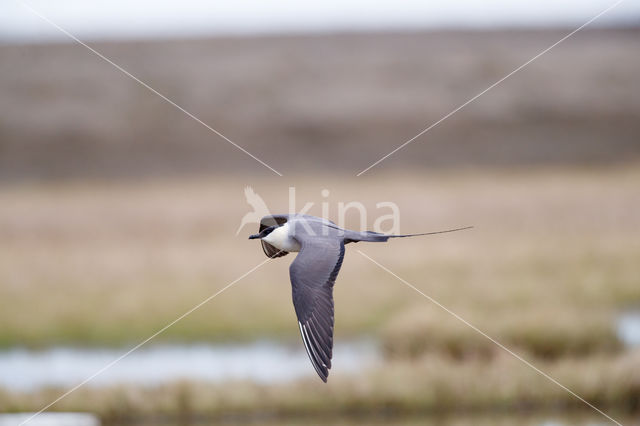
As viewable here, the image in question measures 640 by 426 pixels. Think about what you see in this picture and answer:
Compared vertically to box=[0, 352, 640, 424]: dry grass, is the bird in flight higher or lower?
higher

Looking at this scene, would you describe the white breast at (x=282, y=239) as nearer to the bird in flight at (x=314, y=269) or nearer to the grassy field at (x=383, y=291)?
the bird in flight at (x=314, y=269)

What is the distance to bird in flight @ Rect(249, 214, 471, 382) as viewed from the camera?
25.2ft

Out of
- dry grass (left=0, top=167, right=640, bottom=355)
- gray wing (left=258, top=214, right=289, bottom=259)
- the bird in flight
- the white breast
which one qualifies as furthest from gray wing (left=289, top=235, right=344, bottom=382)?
dry grass (left=0, top=167, right=640, bottom=355)

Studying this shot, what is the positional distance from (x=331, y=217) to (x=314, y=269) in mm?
13001

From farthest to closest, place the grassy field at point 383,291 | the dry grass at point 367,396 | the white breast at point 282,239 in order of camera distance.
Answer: the grassy field at point 383,291
the dry grass at point 367,396
the white breast at point 282,239

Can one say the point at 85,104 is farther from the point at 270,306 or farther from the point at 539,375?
the point at 539,375

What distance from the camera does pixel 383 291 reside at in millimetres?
15938

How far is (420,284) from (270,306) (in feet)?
8.43

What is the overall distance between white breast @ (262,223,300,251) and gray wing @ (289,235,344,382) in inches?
23.7

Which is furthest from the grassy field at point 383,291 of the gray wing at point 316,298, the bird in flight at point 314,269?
the gray wing at point 316,298

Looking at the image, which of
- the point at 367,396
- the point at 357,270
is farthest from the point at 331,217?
the point at 367,396

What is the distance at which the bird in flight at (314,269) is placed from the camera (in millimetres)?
7668

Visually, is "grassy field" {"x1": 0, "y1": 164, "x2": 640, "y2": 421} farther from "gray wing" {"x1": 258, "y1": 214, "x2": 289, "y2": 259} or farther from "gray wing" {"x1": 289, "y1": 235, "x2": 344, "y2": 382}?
"gray wing" {"x1": 289, "y1": 235, "x2": 344, "y2": 382}

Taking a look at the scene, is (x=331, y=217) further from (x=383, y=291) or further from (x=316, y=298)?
(x=316, y=298)
